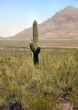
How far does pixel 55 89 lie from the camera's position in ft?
37.1

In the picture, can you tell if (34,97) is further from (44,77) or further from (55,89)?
(44,77)

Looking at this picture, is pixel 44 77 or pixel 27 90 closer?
pixel 27 90

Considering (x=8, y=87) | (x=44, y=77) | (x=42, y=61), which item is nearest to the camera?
(x=8, y=87)

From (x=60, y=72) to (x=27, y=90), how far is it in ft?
5.10

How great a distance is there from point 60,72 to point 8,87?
6.29 feet

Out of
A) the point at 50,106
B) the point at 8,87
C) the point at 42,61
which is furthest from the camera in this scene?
the point at 42,61

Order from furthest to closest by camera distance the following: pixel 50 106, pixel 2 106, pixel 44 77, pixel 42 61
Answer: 1. pixel 42 61
2. pixel 44 77
3. pixel 2 106
4. pixel 50 106

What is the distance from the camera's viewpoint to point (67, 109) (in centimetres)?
1065

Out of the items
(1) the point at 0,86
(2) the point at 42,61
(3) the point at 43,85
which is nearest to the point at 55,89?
(3) the point at 43,85

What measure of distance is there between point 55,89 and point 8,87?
1.61 meters

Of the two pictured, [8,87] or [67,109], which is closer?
[67,109]

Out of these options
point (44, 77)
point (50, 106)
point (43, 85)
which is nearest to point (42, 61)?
point (44, 77)

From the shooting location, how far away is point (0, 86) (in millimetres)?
11984

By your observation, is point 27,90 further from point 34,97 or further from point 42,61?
point 42,61
